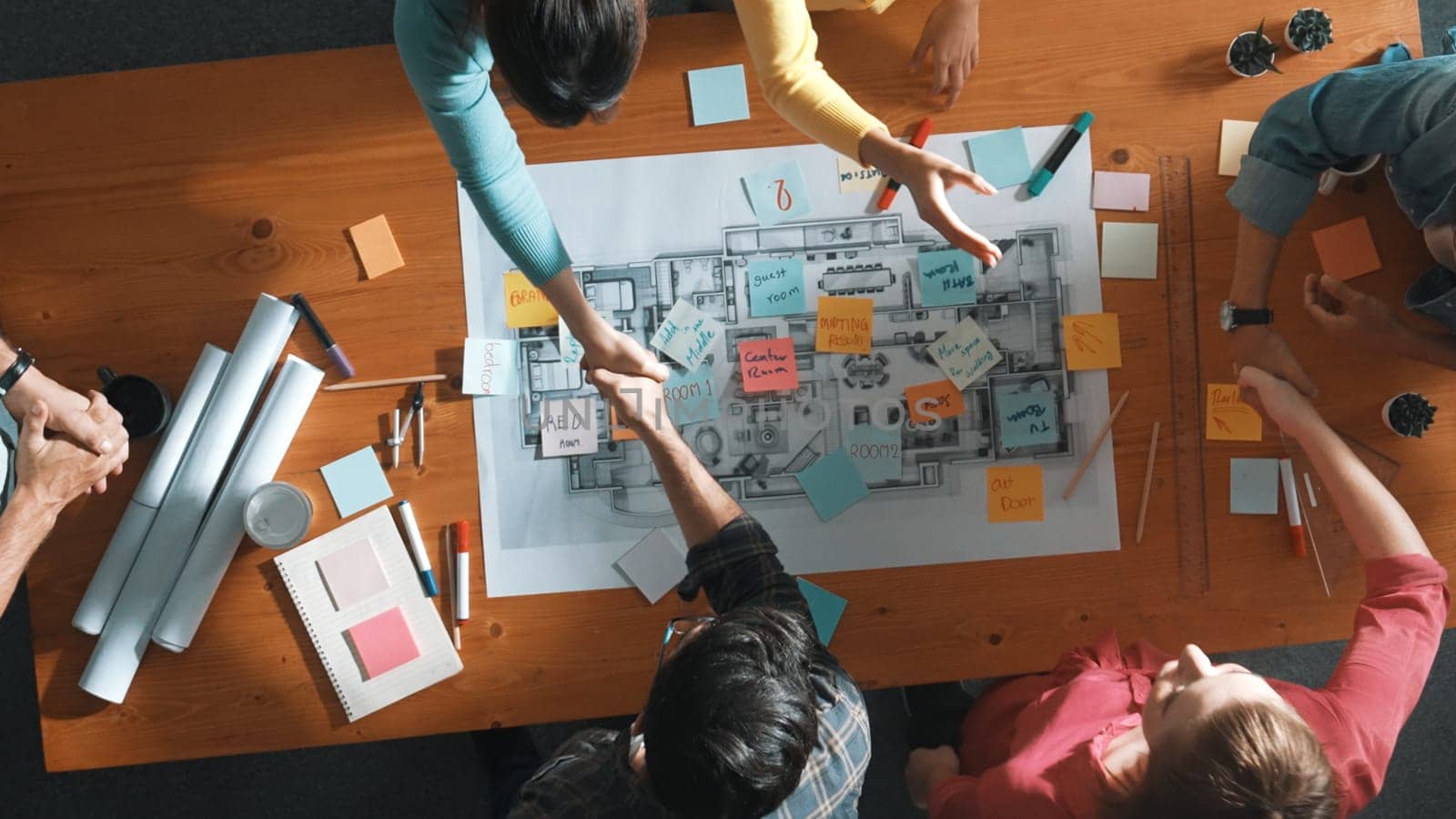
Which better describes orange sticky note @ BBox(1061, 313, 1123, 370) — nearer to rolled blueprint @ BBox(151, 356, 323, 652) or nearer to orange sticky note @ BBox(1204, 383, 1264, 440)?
orange sticky note @ BBox(1204, 383, 1264, 440)

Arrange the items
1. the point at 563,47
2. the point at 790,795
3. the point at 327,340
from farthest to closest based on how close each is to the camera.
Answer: the point at 327,340 → the point at 790,795 → the point at 563,47

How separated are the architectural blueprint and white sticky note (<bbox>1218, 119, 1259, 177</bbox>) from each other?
0.63ft

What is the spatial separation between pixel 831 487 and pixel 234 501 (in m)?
0.78

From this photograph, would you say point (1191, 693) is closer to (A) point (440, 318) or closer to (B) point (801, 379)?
(B) point (801, 379)

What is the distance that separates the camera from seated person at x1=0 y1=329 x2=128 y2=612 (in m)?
1.10

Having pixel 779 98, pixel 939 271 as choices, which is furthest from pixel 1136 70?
pixel 779 98

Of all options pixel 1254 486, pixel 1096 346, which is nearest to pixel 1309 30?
pixel 1096 346

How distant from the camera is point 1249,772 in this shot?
0.90 metres

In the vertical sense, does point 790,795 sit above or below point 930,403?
below

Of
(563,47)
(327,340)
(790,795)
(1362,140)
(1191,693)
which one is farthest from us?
(327,340)

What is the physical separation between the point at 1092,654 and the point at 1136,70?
793 mm

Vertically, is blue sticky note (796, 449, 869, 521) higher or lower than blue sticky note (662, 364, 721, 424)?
lower

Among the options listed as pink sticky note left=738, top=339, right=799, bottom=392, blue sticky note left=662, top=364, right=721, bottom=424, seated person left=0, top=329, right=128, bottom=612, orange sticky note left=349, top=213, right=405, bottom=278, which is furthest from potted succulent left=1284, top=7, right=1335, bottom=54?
seated person left=0, top=329, right=128, bottom=612

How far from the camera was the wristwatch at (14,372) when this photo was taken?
44.9 inches
